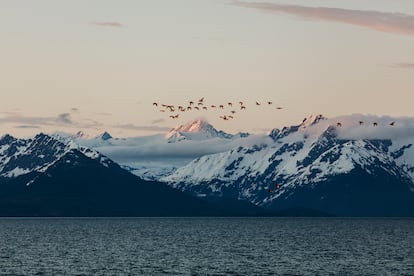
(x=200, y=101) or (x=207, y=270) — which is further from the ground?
(x=200, y=101)

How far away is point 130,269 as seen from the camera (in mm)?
185750

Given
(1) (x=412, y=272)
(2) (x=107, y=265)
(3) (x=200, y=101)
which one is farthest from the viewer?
(2) (x=107, y=265)

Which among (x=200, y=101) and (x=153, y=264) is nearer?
(x=200, y=101)

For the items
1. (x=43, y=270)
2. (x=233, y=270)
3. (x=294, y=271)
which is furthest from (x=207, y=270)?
(x=43, y=270)

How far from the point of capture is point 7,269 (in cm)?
18750

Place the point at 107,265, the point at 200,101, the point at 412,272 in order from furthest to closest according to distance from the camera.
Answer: the point at 107,265 → the point at 412,272 → the point at 200,101

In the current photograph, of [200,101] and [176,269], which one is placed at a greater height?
[200,101]

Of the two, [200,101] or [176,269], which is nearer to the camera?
[200,101]

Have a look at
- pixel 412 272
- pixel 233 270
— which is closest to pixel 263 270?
pixel 233 270

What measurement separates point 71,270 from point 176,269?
831 inches

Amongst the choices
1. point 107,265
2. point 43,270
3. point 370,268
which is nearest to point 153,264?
point 107,265

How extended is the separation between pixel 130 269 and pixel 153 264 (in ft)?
46.5

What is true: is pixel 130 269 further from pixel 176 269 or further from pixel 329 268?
pixel 329 268

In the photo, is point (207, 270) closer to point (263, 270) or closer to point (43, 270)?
point (263, 270)
